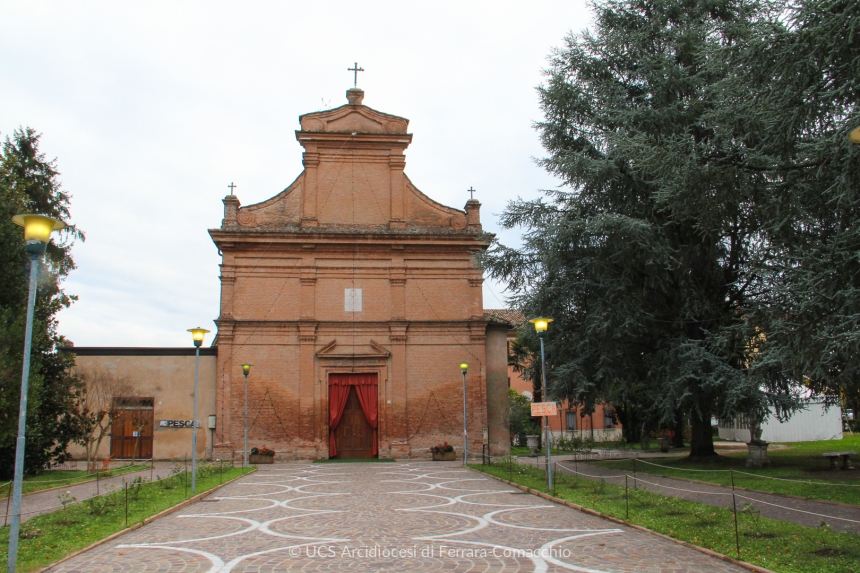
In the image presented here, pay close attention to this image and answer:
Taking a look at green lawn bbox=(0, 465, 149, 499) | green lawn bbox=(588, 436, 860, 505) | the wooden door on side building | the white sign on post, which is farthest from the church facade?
the white sign on post

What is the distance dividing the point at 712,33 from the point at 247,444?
2274 cm

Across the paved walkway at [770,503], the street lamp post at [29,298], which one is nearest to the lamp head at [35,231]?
the street lamp post at [29,298]

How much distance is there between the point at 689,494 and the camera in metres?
14.9

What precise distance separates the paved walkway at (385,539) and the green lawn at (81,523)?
374 mm

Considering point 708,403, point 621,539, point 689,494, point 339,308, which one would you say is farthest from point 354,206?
point 621,539

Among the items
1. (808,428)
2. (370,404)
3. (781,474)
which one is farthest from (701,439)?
(808,428)

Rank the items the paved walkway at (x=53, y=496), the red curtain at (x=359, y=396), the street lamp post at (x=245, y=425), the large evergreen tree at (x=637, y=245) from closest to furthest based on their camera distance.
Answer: the paved walkway at (x=53, y=496)
the large evergreen tree at (x=637, y=245)
the street lamp post at (x=245, y=425)
the red curtain at (x=359, y=396)

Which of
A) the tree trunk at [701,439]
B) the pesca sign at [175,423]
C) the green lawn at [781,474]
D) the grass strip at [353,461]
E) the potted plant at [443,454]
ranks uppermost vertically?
the pesca sign at [175,423]

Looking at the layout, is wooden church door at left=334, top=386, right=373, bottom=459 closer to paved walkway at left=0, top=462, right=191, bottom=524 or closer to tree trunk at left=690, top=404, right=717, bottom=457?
paved walkway at left=0, top=462, right=191, bottom=524

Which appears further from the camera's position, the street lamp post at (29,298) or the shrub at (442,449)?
the shrub at (442,449)

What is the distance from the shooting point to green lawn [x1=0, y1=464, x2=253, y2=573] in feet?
29.3

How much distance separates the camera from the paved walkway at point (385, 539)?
813 cm

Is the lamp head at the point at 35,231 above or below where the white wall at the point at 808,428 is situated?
above

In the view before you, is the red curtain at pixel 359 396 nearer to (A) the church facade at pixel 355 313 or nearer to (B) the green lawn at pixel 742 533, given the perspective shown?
(A) the church facade at pixel 355 313
